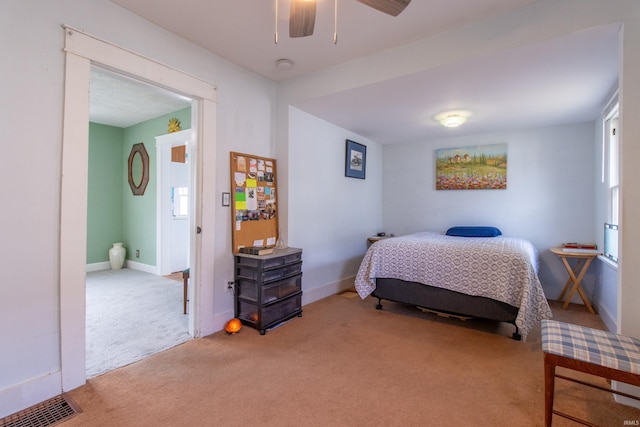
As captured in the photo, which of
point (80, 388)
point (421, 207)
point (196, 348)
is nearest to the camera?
point (80, 388)

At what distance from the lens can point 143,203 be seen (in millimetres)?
5188

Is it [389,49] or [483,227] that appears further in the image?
[483,227]

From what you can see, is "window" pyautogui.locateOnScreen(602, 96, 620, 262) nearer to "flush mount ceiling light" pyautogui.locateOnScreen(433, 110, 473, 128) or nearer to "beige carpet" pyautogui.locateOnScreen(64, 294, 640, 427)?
"flush mount ceiling light" pyautogui.locateOnScreen(433, 110, 473, 128)

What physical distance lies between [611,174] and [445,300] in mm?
2167

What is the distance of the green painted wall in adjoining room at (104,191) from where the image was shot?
5.12 m

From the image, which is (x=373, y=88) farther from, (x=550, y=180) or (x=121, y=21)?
(x=550, y=180)

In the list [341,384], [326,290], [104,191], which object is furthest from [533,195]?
[104,191]

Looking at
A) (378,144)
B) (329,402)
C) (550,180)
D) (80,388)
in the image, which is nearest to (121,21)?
(80,388)

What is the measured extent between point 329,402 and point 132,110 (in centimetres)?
475

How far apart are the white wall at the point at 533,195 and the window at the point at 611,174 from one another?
591 mm

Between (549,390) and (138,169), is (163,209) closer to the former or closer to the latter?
(138,169)

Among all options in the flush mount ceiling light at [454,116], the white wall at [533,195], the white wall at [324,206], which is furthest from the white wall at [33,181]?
the white wall at [533,195]

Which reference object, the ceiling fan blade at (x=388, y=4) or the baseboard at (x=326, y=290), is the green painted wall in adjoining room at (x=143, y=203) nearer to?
the baseboard at (x=326, y=290)

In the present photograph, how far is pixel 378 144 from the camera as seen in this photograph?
17.0ft
